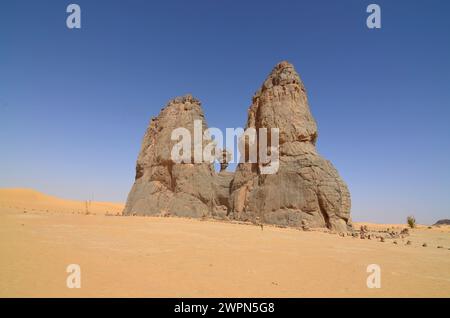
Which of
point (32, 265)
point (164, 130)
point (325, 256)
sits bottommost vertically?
point (325, 256)

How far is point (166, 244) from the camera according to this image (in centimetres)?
878

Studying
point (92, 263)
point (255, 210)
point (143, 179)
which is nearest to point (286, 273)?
point (92, 263)

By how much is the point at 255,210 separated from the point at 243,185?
2694 millimetres

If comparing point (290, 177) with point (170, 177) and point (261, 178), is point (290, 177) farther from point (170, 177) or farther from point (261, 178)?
point (170, 177)

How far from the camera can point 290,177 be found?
2003 cm

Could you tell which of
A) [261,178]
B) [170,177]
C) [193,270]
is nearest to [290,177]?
[261,178]

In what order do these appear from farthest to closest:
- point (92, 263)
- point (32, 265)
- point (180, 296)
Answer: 1. point (92, 263)
2. point (32, 265)
3. point (180, 296)

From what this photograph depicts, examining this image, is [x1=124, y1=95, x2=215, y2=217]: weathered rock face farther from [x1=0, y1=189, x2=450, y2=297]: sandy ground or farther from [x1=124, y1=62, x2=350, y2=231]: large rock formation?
[x1=0, y1=189, x2=450, y2=297]: sandy ground

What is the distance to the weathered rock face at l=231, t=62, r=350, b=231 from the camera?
18.8 meters

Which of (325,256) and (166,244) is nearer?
(325,256)

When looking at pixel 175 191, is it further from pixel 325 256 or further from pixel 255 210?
pixel 325 256

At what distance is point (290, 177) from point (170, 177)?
37.8ft

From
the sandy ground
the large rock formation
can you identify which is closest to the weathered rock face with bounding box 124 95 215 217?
the large rock formation

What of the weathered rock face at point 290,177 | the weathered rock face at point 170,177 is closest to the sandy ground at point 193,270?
the weathered rock face at point 290,177
